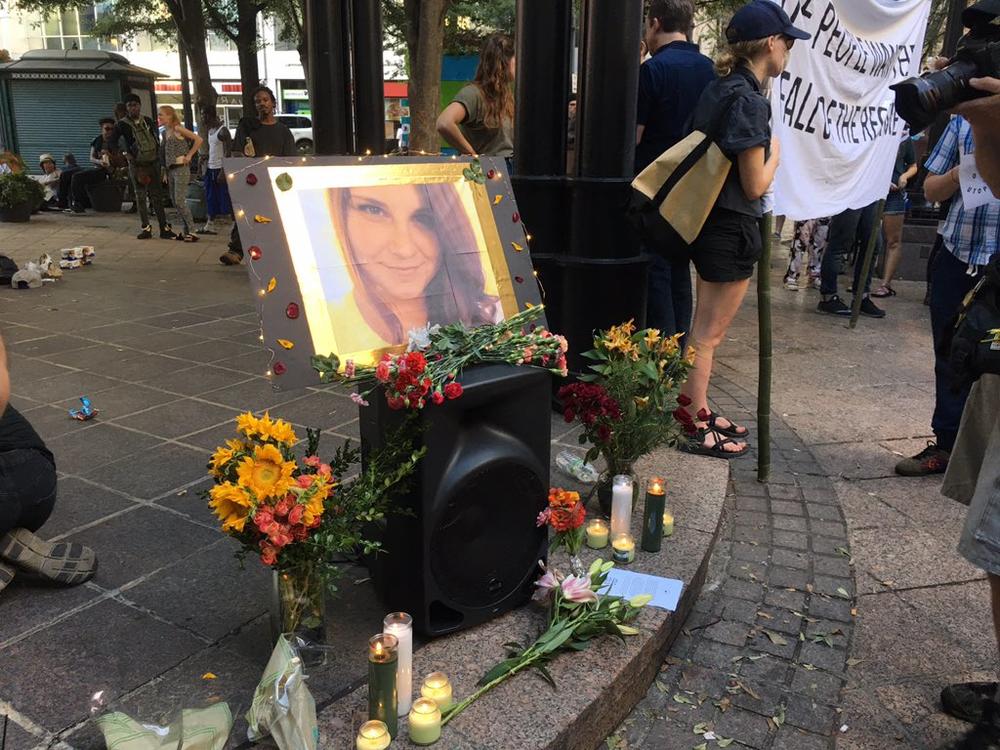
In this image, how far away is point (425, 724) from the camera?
1.95 meters

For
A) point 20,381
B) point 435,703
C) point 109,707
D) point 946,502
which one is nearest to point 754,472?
point 946,502

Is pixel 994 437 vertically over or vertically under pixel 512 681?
over

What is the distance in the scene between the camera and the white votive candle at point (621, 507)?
297 centimetres

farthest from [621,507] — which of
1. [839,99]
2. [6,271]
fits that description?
[6,271]

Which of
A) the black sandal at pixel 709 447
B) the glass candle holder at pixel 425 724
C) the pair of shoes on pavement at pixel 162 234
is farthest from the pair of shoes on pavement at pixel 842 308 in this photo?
the pair of shoes on pavement at pixel 162 234

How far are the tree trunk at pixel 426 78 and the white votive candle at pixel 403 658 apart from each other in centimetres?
866

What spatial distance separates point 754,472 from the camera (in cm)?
405

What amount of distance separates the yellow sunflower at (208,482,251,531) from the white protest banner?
8.79 ft

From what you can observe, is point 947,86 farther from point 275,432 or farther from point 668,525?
point 275,432

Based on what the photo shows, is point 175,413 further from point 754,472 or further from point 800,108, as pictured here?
point 800,108

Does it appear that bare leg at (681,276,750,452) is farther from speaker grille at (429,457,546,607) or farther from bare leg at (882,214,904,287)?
bare leg at (882,214,904,287)

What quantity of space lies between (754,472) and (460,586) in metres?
2.19

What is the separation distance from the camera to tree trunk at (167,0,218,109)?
15.8 m

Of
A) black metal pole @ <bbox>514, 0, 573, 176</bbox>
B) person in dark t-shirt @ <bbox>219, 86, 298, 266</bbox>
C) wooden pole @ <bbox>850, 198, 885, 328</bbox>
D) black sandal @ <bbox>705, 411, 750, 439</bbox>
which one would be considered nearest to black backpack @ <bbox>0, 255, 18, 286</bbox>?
person in dark t-shirt @ <bbox>219, 86, 298, 266</bbox>
